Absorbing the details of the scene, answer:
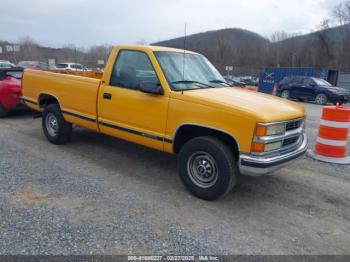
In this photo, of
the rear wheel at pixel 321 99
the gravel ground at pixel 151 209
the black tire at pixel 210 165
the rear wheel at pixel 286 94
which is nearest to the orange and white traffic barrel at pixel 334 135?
the gravel ground at pixel 151 209

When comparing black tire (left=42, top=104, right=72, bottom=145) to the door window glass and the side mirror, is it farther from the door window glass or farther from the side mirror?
the side mirror

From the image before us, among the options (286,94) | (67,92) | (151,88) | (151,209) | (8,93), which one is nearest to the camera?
(151,209)

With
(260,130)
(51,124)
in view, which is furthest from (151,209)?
(51,124)

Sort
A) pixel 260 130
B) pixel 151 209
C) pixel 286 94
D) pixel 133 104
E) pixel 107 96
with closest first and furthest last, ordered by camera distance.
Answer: pixel 260 130 → pixel 151 209 → pixel 133 104 → pixel 107 96 → pixel 286 94

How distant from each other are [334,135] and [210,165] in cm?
338

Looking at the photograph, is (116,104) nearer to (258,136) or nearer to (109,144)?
(109,144)

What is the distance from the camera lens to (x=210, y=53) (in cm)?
6688

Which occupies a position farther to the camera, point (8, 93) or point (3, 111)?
point (3, 111)

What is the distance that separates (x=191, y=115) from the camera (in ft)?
14.0

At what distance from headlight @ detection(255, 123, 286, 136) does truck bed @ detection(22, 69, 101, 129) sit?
2897 mm

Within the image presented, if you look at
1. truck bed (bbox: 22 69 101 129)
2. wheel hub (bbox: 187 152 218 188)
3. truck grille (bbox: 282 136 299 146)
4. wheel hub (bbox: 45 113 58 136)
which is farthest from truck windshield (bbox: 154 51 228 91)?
wheel hub (bbox: 45 113 58 136)

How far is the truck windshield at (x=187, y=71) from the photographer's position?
471 centimetres

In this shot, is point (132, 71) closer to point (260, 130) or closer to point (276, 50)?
point (260, 130)

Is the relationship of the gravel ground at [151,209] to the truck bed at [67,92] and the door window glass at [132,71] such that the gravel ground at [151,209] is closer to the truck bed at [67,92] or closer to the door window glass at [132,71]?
the truck bed at [67,92]
